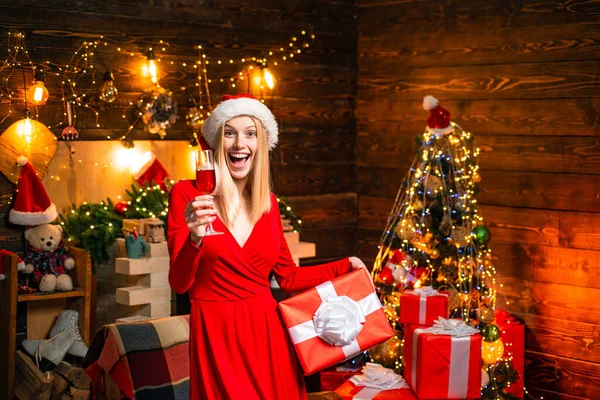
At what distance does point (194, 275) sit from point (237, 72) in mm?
3019

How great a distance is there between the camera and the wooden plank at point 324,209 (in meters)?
5.61

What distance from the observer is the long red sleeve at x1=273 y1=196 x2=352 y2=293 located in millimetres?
2592

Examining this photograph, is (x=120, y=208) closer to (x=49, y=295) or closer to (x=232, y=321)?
(x=49, y=295)

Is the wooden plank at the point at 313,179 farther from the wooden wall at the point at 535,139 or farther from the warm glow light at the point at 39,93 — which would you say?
the warm glow light at the point at 39,93

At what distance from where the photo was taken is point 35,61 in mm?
4340

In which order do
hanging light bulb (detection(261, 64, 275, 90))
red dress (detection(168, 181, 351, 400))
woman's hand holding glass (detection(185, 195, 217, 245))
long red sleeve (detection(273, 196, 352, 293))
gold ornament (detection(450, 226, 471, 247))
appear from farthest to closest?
hanging light bulb (detection(261, 64, 275, 90)) < gold ornament (detection(450, 226, 471, 247)) < long red sleeve (detection(273, 196, 352, 293)) < red dress (detection(168, 181, 351, 400)) < woman's hand holding glass (detection(185, 195, 217, 245))

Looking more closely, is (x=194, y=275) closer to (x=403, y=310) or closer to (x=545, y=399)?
(x=403, y=310)

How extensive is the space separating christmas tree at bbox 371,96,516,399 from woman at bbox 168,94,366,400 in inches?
78.4

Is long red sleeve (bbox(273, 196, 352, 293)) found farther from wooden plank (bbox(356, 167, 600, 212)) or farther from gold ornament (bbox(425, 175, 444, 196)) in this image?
wooden plank (bbox(356, 167, 600, 212))

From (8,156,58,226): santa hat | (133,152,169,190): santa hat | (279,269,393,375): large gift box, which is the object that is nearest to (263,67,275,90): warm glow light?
(133,152,169,190): santa hat

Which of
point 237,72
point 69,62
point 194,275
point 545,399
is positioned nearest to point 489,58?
point 237,72

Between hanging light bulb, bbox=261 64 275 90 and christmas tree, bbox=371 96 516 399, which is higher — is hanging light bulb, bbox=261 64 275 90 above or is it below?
above

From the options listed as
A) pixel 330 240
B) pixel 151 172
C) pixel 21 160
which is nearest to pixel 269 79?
pixel 151 172

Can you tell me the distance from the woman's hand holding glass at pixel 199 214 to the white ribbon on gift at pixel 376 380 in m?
2.17
